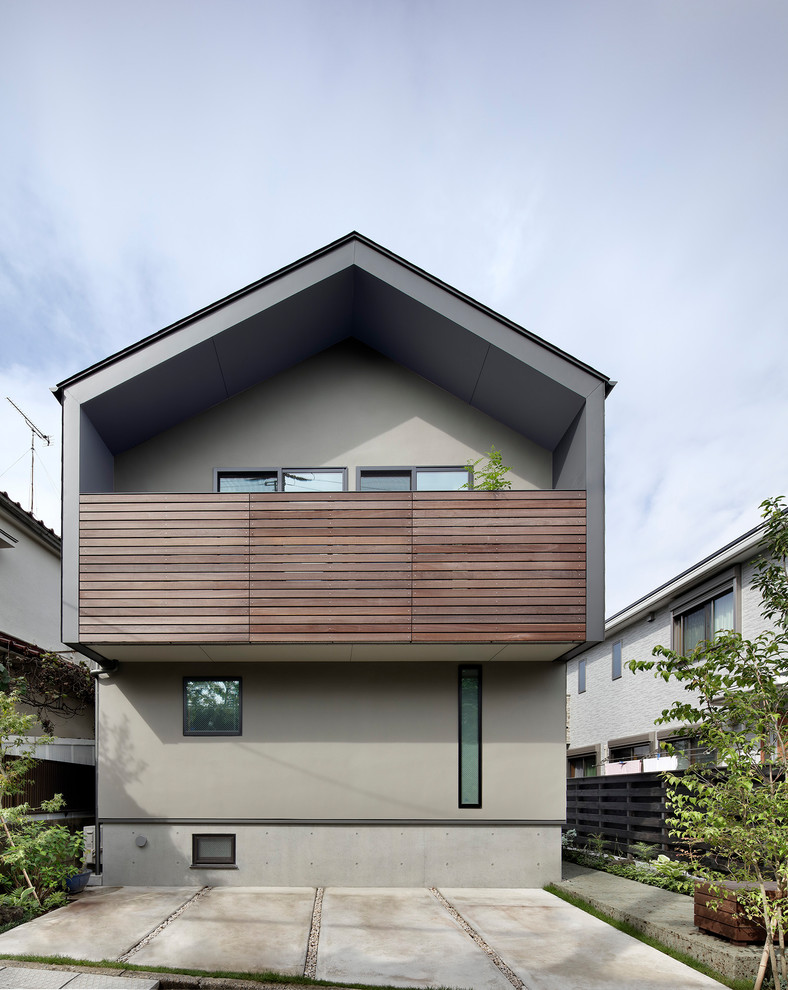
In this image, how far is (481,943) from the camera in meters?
6.72

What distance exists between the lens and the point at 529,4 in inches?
408

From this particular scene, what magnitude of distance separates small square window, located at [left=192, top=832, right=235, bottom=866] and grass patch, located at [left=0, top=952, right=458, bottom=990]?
371 centimetres

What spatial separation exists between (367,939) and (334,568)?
12.8 ft

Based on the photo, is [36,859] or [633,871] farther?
[633,871]

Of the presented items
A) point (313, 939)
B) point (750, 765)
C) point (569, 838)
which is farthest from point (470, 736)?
point (750, 765)

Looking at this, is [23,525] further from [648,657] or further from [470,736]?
[648,657]

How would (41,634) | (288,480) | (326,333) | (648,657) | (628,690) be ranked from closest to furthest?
(288,480) → (326,333) → (41,634) → (648,657) → (628,690)

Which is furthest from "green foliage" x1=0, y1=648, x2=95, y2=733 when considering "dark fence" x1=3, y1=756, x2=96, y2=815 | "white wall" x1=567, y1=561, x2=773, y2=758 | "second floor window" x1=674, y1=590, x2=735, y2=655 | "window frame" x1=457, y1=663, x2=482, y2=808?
"second floor window" x1=674, y1=590, x2=735, y2=655

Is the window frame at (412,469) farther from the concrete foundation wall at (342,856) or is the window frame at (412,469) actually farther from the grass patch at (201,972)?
the grass patch at (201,972)

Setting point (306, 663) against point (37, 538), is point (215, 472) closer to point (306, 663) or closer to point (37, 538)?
point (306, 663)

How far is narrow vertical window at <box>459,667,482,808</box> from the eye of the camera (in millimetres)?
9734

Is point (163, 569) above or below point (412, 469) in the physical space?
below

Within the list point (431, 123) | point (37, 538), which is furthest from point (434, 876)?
point (431, 123)

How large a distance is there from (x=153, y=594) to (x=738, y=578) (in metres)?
9.82
